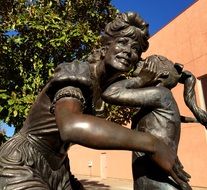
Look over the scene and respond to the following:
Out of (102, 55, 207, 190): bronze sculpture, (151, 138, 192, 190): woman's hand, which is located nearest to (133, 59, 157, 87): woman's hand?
(102, 55, 207, 190): bronze sculpture

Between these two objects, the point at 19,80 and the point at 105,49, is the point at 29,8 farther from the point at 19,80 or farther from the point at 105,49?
the point at 105,49

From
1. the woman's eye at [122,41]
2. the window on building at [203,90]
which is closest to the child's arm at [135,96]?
the woman's eye at [122,41]

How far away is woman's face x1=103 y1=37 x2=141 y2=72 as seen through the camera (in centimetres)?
206

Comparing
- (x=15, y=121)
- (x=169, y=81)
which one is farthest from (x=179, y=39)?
(x=169, y=81)

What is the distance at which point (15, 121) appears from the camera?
8117 mm

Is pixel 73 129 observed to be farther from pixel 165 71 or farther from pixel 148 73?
pixel 165 71

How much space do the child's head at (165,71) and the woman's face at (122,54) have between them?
202 millimetres

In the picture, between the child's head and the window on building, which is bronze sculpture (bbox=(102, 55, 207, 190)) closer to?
the child's head

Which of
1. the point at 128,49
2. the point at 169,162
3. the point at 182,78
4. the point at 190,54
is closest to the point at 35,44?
the point at 182,78

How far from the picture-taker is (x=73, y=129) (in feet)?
4.77

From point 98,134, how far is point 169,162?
392 mm

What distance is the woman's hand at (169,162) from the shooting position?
1.59 metres

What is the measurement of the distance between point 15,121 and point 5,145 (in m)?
6.46

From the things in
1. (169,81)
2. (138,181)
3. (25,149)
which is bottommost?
(138,181)
